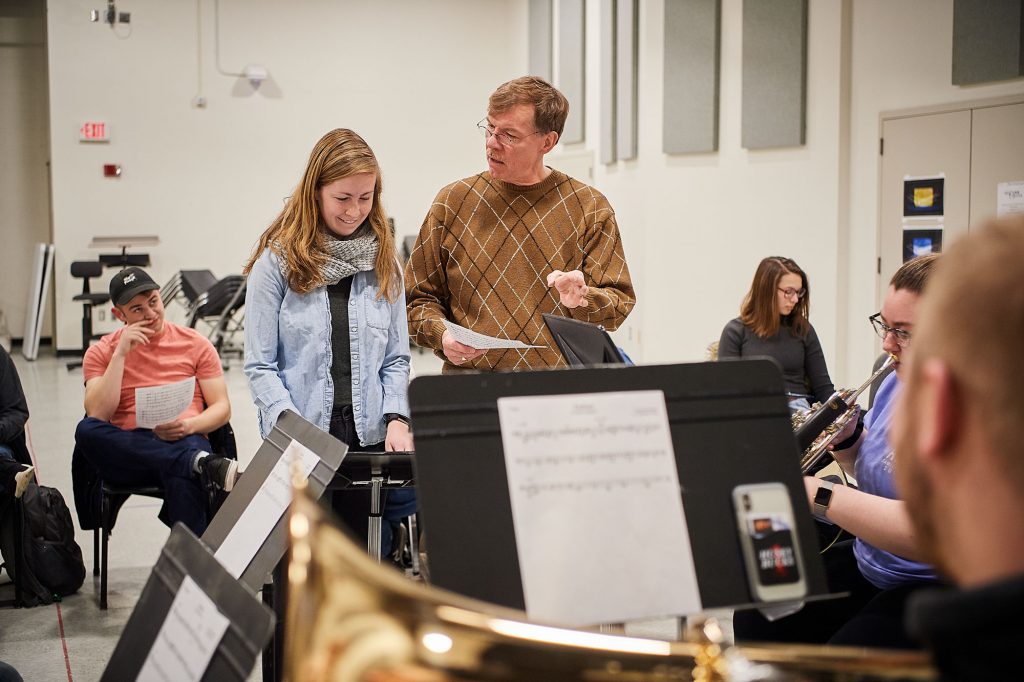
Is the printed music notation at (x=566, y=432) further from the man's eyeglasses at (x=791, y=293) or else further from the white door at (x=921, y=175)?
the white door at (x=921, y=175)

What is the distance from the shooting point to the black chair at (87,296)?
10.2 m

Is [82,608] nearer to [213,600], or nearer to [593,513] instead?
[213,600]

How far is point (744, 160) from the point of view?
7.56 meters

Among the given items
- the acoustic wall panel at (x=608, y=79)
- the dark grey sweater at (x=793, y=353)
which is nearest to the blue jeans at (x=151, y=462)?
the dark grey sweater at (x=793, y=353)

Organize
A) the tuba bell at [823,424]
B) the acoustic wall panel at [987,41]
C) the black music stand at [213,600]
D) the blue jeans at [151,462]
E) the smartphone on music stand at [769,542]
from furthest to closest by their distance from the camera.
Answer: the acoustic wall panel at [987,41] < the blue jeans at [151,462] < the tuba bell at [823,424] < the smartphone on music stand at [769,542] < the black music stand at [213,600]

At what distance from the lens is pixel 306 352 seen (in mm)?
2457

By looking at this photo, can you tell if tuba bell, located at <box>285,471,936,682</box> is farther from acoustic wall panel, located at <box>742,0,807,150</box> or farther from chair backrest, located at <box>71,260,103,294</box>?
chair backrest, located at <box>71,260,103,294</box>

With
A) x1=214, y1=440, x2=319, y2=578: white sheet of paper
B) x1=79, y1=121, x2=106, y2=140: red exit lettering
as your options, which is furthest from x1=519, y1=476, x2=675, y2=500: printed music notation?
x1=79, y1=121, x2=106, y2=140: red exit lettering

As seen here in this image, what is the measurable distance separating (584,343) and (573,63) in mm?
8346

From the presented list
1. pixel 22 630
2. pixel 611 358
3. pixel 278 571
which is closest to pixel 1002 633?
pixel 611 358

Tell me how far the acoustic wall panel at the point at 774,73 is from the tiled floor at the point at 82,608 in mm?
4333

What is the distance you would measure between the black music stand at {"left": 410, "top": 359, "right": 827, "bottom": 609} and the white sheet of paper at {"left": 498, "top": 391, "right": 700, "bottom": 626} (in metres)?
0.02

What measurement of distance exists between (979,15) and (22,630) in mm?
5965

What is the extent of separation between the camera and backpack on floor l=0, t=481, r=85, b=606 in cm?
363
